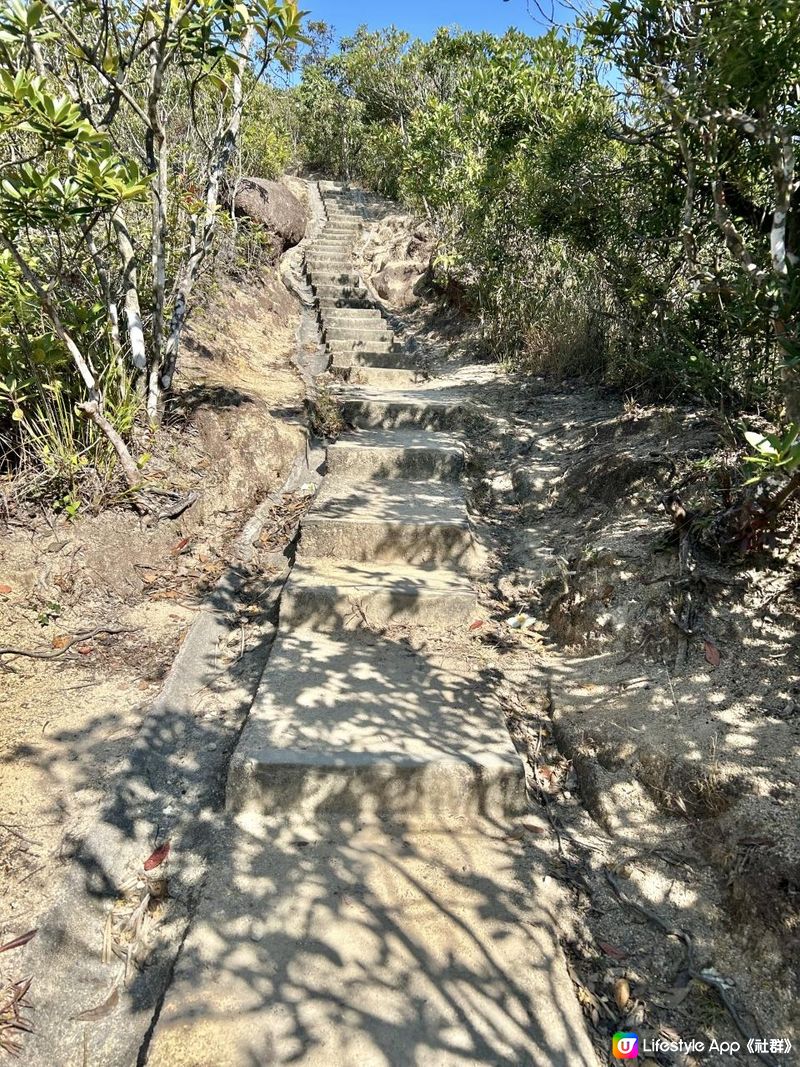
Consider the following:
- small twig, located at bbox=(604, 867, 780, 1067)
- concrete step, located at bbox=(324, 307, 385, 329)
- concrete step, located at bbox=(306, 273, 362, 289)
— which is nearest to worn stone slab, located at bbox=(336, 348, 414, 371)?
concrete step, located at bbox=(324, 307, 385, 329)

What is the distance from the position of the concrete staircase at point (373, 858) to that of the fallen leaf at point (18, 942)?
41cm

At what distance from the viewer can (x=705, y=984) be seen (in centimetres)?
183

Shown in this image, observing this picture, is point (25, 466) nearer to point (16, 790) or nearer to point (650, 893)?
point (16, 790)

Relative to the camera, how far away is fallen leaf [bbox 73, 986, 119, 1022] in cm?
175

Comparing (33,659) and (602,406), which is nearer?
(33,659)

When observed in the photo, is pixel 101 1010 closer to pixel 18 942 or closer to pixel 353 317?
pixel 18 942

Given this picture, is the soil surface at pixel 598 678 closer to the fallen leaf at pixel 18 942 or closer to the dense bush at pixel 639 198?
the fallen leaf at pixel 18 942

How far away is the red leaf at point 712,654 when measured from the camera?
2.67 m

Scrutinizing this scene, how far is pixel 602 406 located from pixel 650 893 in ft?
12.6

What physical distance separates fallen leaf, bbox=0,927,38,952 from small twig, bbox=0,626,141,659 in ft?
4.52

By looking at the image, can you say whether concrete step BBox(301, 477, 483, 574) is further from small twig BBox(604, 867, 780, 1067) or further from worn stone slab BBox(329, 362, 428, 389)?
worn stone slab BBox(329, 362, 428, 389)

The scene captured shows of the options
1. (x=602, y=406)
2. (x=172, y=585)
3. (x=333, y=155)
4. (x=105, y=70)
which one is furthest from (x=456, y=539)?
(x=333, y=155)

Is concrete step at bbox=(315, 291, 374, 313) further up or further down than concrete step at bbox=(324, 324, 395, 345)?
further up

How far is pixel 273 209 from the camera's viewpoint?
1001 centimetres
